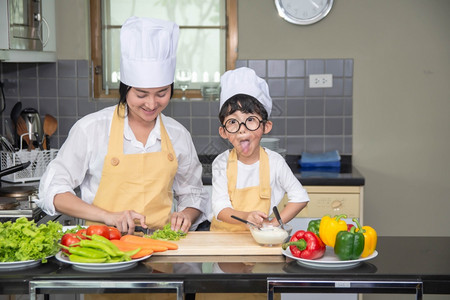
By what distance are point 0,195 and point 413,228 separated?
256 centimetres

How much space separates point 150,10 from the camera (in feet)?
14.0

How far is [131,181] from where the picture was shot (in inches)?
94.7

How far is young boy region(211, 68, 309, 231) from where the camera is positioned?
2342 millimetres

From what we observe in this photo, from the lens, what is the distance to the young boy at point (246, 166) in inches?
92.2

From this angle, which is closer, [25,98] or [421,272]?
[421,272]

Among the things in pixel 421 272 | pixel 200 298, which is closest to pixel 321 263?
pixel 421 272

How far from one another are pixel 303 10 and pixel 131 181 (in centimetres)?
213

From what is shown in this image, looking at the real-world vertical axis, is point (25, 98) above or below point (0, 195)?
above

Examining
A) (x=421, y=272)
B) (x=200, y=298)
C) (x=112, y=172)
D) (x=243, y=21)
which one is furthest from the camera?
(x=243, y=21)

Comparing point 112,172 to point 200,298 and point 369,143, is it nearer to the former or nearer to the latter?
point 200,298

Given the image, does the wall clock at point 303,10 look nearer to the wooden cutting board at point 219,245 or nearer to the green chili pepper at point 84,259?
the wooden cutting board at point 219,245

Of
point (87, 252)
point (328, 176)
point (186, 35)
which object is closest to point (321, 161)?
point (328, 176)

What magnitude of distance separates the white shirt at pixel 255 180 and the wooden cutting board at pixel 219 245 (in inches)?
7.7

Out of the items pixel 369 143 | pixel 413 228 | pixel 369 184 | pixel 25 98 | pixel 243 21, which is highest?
pixel 243 21
